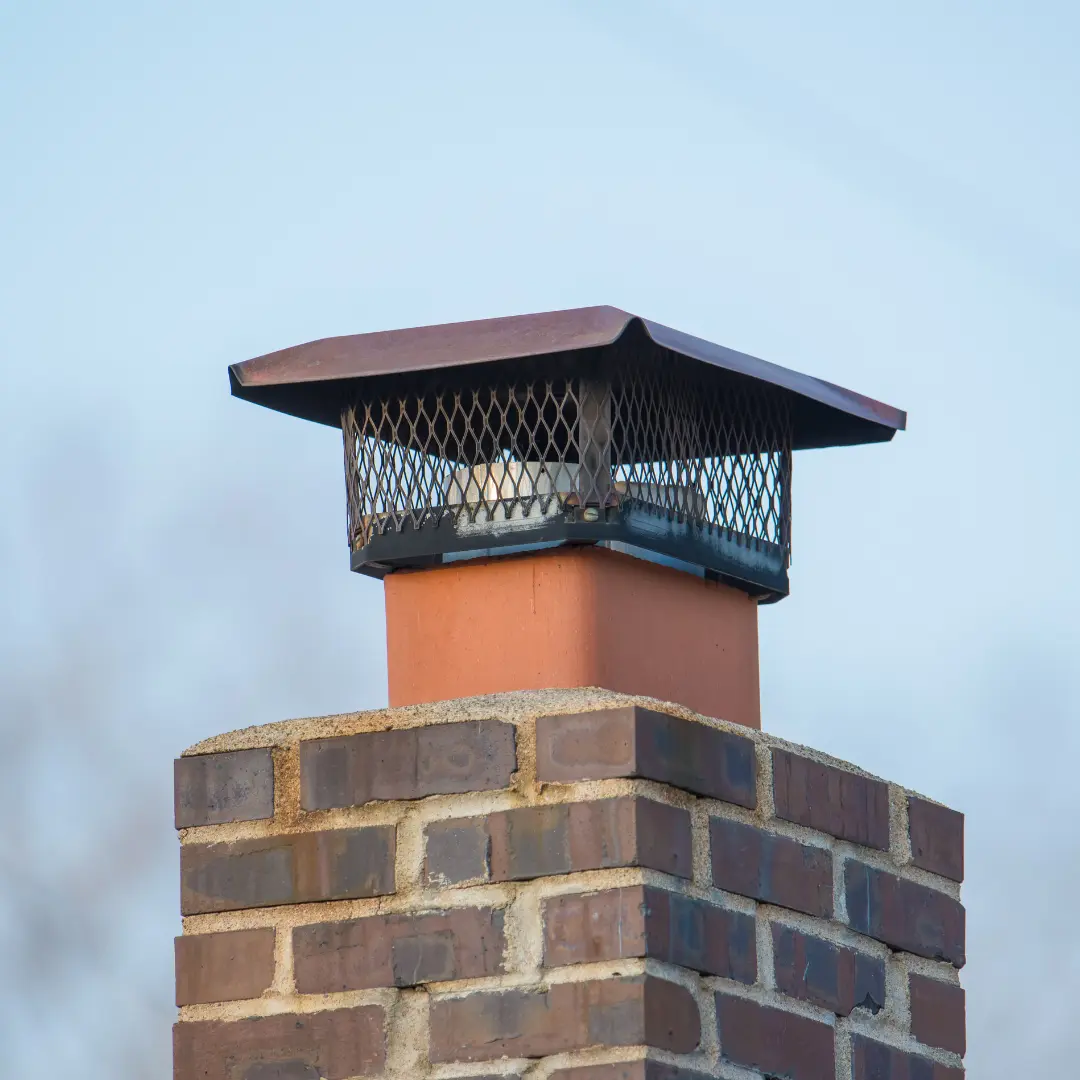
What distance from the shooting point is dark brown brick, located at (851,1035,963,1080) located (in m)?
2.48

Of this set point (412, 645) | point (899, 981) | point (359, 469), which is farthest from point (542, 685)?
point (899, 981)

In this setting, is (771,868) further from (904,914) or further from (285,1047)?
(285,1047)

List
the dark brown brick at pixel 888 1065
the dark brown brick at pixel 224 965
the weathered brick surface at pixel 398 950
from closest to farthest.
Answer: the weathered brick surface at pixel 398 950, the dark brown brick at pixel 224 965, the dark brown brick at pixel 888 1065

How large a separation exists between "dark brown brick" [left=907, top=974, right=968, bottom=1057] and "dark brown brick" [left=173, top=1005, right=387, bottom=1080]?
0.70 metres

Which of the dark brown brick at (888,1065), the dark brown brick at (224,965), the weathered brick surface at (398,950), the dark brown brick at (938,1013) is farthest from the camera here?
the dark brown brick at (938,1013)

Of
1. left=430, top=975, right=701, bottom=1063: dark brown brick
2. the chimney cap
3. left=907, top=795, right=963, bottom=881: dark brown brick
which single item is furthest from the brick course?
the chimney cap

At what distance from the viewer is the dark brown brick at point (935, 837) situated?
2643 millimetres

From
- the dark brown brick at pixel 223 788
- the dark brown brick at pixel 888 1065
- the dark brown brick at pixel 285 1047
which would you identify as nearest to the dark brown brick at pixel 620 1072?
the dark brown brick at pixel 285 1047

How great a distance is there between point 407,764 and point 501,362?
0.49m

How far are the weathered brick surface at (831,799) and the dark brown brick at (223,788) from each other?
59 centimetres

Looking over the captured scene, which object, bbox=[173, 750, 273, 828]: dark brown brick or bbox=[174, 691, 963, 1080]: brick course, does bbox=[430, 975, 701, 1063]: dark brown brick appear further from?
bbox=[173, 750, 273, 828]: dark brown brick

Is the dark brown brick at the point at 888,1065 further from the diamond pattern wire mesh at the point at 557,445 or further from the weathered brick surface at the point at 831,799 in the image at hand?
the diamond pattern wire mesh at the point at 557,445

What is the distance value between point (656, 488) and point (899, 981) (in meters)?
0.67

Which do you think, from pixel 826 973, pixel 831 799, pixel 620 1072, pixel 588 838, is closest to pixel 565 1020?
pixel 620 1072
